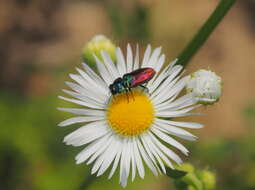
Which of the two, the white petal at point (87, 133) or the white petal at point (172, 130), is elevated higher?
the white petal at point (172, 130)

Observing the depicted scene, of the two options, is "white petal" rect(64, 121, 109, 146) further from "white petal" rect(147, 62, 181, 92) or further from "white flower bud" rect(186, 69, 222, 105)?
"white flower bud" rect(186, 69, 222, 105)

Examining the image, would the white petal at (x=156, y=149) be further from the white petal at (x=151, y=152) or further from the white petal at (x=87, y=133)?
the white petal at (x=87, y=133)

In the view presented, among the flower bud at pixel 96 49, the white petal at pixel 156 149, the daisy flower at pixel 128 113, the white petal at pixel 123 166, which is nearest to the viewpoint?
the white petal at pixel 123 166

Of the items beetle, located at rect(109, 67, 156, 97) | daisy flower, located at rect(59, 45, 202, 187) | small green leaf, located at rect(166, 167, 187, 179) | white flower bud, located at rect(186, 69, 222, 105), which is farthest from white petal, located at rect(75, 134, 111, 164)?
white flower bud, located at rect(186, 69, 222, 105)

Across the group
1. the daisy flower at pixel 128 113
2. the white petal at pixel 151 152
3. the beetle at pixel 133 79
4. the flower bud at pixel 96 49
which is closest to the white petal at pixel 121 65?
the daisy flower at pixel 128 113

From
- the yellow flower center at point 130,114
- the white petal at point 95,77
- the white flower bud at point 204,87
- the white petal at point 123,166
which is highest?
the white flower bud at point 204,87

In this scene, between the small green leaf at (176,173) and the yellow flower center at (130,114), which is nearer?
the small green leaf at (176,173)

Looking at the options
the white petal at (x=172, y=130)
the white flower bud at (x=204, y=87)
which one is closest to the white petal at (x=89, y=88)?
the white petal at (x=172, y=130)

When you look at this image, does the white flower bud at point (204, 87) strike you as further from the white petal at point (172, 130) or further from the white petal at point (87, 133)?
the white petal at point (87, 133)

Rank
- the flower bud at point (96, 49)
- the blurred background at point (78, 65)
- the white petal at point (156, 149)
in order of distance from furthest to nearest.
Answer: the blurred background at point (78, 65) → the flower bud at point (96, 49) → the white petal at point (156, 149)
